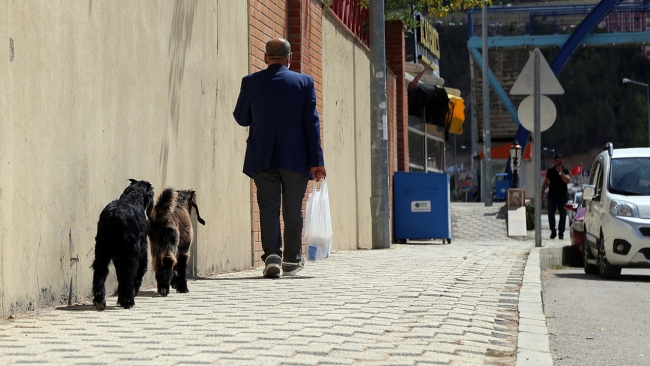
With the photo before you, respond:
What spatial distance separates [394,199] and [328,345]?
14980mm

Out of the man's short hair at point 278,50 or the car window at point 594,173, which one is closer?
the man's short hair at point 278,50

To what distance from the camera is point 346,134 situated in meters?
16.2

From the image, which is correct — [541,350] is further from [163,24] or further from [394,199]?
→ [394,199]

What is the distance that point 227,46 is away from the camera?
10.3 metres

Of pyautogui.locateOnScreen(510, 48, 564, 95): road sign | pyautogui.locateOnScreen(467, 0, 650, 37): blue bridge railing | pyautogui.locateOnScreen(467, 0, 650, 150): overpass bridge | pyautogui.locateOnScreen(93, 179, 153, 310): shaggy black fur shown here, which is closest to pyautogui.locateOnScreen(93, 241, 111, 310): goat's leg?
pyautogui.locateOnScreen(93, 179, 153, 310): shaggy black fur

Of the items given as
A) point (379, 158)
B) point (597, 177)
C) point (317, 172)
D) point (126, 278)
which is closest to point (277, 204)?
point (317, 172)

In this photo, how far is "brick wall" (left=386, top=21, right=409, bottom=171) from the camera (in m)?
21.2

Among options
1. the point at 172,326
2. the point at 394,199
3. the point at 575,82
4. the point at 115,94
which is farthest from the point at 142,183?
the point at 575,82

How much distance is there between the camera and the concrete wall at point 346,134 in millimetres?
14875

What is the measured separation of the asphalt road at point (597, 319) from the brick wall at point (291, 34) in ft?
10.4

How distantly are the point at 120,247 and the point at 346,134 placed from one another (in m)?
10.1

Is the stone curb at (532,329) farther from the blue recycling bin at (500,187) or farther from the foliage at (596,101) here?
the foliage at (596,101)

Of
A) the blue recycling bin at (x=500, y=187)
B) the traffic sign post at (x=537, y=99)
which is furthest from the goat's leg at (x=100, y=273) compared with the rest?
the blue recycling bin at (x=500, y=187)

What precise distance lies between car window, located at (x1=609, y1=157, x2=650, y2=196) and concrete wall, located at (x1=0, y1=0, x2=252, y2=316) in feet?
16.1
